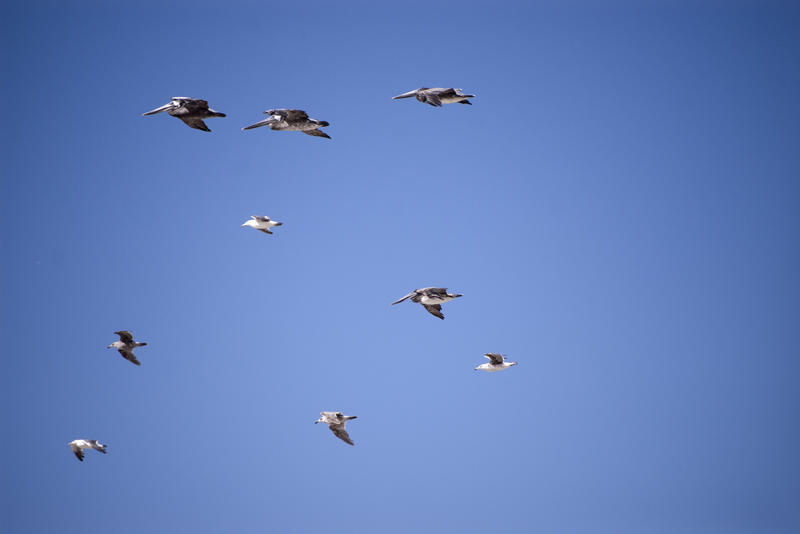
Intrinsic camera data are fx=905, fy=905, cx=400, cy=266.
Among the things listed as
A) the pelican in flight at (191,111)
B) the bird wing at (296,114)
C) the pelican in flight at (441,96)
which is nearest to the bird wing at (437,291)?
the pelican in flight at (441,96)

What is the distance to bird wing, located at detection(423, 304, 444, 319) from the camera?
111ft

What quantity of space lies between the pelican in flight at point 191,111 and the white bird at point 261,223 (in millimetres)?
6575

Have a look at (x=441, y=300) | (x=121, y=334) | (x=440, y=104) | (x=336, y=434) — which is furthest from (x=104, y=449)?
(x=440, y=104)

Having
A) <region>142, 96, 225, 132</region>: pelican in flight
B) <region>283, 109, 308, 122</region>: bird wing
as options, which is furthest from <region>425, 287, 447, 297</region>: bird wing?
<region>142, 96, 225, 132</region>: pelican in flight

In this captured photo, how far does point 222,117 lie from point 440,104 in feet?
22.5

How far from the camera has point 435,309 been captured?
34000 mm

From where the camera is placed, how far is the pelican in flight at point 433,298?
3350 centimetres

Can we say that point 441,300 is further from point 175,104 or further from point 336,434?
point 175,104

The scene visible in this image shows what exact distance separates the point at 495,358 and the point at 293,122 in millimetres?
12636

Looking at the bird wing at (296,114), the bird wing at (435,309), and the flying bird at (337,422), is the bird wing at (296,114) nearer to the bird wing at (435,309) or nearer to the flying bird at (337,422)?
the bird wing at (435,309)

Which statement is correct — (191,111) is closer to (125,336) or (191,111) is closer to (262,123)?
(262,123)

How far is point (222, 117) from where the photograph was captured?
28062 millimetres

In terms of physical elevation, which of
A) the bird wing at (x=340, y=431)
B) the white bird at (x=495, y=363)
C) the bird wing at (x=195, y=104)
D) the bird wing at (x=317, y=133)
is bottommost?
the bird wing at (x=340, y=431)

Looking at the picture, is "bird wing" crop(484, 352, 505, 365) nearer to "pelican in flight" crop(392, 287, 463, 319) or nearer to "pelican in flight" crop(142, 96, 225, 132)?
"pelican in flight" crop(392, 287, 463, 319)
